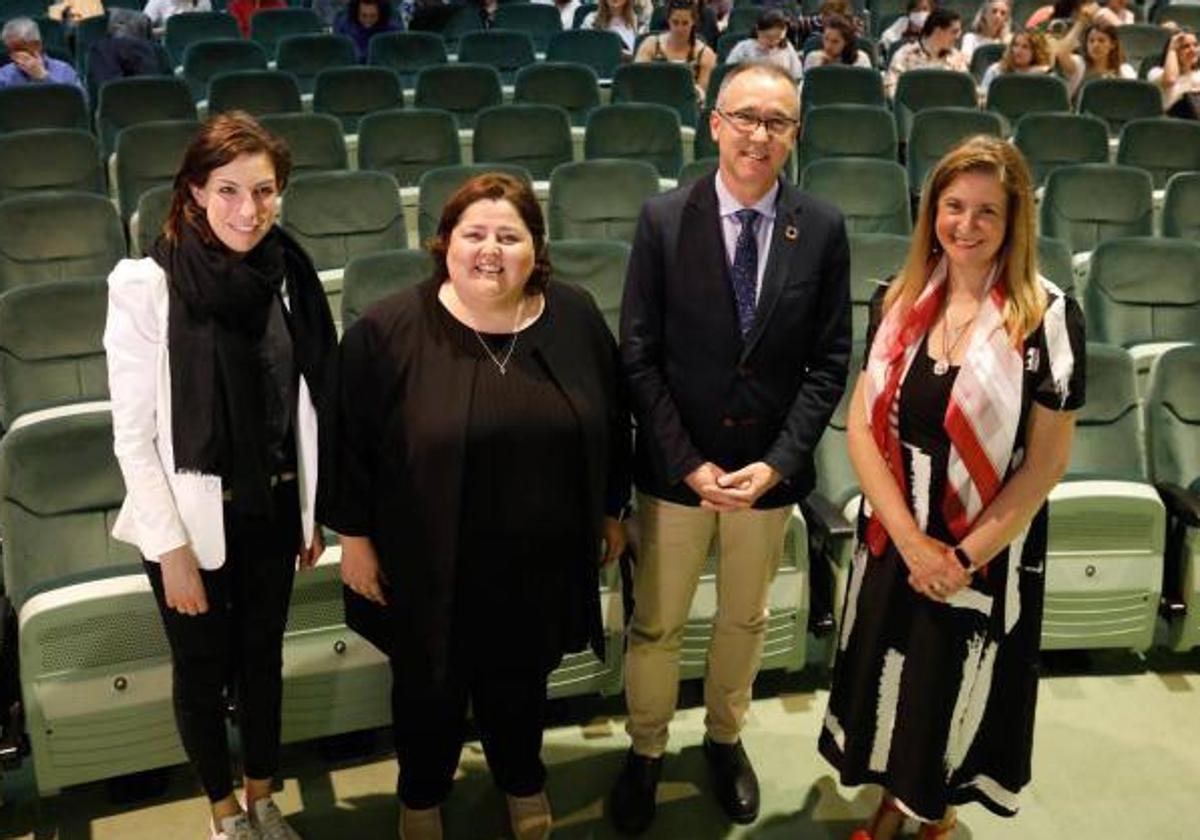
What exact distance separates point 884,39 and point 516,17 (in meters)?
1.83

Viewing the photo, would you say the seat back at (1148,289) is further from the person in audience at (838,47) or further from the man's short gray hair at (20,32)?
the man's short gray hair at (20,32)

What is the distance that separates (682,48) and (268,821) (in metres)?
3.91

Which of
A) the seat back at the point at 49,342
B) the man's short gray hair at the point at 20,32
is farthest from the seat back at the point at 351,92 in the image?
the seat back at the point at 49,342

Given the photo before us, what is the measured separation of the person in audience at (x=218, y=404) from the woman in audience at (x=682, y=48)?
3.60 metres

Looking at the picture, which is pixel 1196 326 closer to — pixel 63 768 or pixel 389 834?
pixel 389 834

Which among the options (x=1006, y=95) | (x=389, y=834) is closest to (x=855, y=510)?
(x=389, y=834)

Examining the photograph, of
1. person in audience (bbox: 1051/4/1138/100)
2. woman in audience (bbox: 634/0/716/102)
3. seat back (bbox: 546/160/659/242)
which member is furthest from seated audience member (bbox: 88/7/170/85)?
person in audience (bbox: 1051/4/1138/100)

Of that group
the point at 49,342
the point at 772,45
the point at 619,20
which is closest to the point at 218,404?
the point at 49,342

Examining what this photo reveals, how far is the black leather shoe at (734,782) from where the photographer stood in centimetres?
200

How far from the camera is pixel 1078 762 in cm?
218

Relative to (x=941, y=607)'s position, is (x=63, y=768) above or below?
below

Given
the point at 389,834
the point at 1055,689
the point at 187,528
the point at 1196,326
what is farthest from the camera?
the point at 1196,326

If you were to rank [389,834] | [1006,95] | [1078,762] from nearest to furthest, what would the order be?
[389,834], [1078,762], [1006,95]

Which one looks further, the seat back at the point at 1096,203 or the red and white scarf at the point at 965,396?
the seat back at the point at 1096,203
